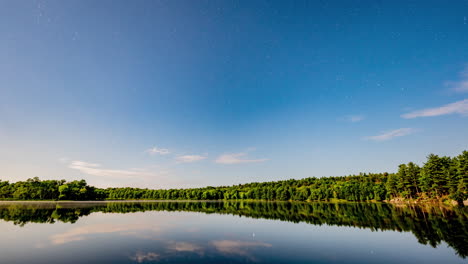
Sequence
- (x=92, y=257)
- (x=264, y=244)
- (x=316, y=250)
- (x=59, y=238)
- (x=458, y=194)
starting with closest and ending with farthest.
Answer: (x=92, y=257), (x=316, y=250), (x=264, y=244), (x=59, y=238), (x=458, y=194)

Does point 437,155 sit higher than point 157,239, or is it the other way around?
point 437,155

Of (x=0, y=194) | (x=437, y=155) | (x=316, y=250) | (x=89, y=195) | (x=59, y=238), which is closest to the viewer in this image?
(x=316, y=250)

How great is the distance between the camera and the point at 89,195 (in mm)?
185625

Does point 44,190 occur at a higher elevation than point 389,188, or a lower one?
higher

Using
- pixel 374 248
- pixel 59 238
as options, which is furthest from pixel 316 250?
pixel 59 238

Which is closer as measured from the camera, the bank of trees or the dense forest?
the dense forest

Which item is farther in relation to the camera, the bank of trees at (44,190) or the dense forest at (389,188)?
the bank of trees at (44,190)

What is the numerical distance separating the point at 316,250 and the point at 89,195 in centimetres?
21101

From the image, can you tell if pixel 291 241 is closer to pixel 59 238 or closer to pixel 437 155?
pixel 59 238

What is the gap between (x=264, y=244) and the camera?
24000 mm

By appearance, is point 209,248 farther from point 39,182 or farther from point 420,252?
point 39,182

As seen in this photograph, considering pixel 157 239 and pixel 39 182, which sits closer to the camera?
pixel 157 239

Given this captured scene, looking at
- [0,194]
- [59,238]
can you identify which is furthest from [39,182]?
[59,238]

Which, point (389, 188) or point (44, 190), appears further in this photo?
point (44, 190)
